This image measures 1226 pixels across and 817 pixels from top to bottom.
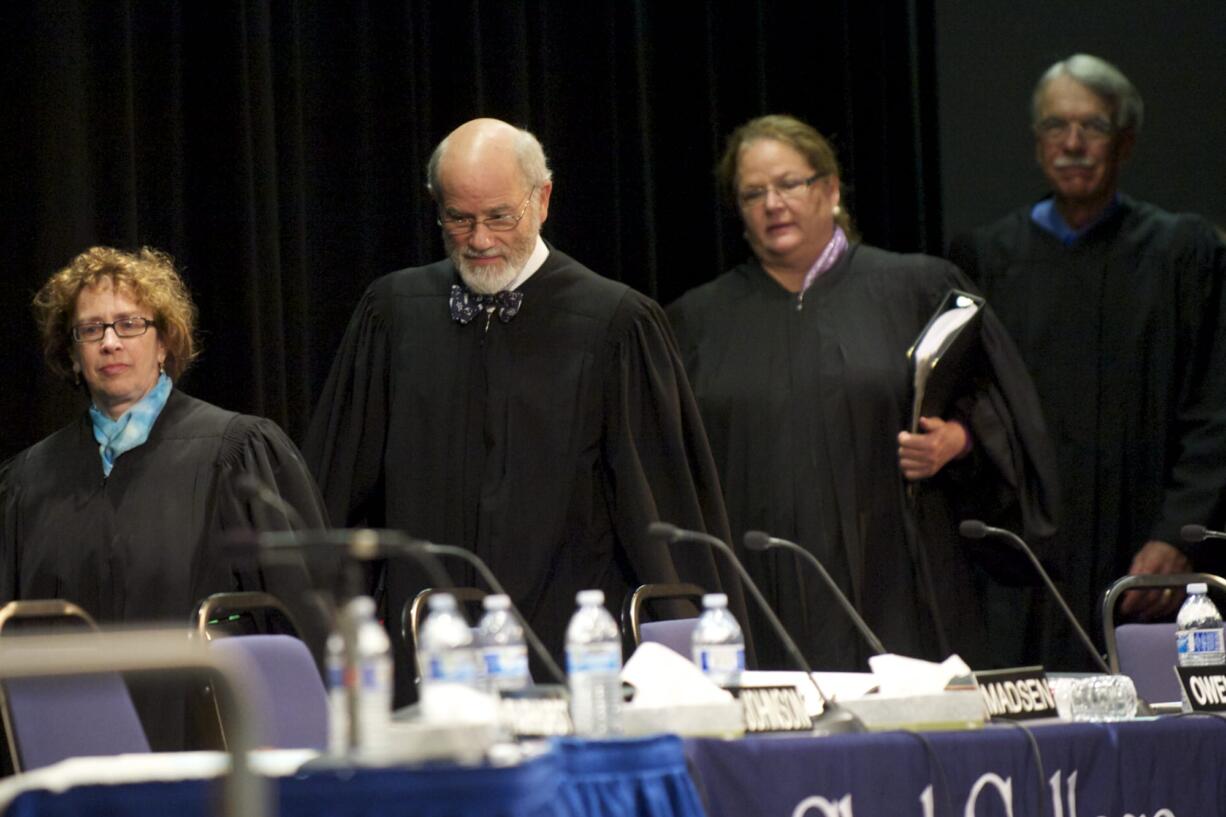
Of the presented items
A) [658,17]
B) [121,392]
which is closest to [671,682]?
[121,392]

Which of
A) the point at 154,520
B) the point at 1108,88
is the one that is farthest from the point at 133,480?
the point at 1108,88

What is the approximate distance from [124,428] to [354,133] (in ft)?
4.57

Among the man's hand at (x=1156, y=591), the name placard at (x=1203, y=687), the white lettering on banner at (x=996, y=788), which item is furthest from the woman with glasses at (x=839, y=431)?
the white lettering on banner at (x=996, y=788)

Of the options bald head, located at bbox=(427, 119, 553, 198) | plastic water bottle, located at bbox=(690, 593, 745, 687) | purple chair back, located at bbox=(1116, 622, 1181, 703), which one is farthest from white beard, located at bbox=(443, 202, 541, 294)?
purple chair back, located at bbox=(1116, 622, 1181, 703)

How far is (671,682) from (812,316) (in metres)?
2.80

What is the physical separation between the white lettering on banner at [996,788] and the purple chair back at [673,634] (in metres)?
0.99

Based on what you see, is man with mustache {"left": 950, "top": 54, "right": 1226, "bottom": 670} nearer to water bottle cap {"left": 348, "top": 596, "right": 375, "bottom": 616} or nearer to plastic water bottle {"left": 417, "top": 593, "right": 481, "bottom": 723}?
plastic water bottle {"left": 417, "top": 593, "right": 481, "bottom": 723}

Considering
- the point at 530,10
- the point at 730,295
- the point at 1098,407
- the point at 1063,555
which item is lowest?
the point at 1063,555

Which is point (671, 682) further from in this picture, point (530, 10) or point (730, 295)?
point (530, 10)

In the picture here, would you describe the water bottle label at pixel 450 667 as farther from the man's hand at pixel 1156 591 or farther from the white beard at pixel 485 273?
the man's hand at pixel 1156 591

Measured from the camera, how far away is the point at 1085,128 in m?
6.34

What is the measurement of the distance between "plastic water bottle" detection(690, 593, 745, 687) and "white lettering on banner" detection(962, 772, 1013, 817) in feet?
1.47

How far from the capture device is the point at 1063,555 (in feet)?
21.1

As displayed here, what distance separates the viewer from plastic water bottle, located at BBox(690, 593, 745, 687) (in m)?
3.58
